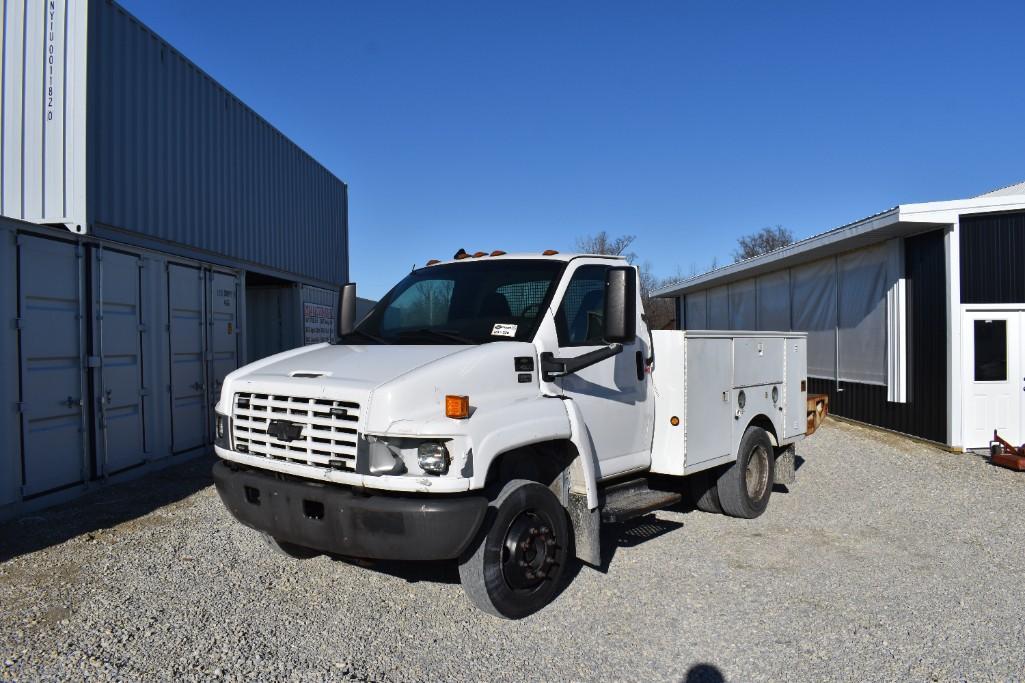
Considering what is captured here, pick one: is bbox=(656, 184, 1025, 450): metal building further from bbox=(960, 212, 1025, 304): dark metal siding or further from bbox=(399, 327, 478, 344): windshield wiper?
bbox=(399, 327, 478, 344): windshield wiper

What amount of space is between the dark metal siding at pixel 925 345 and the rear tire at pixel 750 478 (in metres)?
5.12

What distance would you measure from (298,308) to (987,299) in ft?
36.8

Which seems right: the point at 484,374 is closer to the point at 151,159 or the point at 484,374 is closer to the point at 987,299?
the point at 151,159

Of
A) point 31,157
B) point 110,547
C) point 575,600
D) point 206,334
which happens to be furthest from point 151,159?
point 575,600

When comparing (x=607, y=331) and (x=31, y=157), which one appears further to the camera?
(x=31, y=157)

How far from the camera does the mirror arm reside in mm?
4348

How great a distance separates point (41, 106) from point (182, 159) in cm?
209

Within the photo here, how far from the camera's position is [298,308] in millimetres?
12938

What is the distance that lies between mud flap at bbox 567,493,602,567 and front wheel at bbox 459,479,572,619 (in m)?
0.10

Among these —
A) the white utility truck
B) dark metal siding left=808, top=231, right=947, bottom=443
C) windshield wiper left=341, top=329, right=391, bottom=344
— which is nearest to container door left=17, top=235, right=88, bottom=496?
the white utility truck

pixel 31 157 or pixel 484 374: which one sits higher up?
pixel 31 157

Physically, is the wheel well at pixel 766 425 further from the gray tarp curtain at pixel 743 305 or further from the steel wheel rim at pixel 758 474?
the gray tarp curtain at pixel 743 305

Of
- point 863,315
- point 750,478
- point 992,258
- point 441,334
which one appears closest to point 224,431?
point 441,334

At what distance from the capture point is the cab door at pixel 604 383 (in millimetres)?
4668
